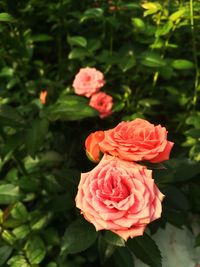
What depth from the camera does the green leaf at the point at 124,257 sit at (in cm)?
131

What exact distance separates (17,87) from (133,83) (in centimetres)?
57

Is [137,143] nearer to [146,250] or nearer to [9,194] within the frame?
[146,250]

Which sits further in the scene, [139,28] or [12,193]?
[139,28]

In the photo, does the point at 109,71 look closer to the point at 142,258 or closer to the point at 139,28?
the point at 139,28

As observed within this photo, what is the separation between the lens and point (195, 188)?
1.61 m

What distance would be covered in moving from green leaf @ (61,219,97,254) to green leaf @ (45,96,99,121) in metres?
0.36

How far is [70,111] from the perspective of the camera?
142 centimetres

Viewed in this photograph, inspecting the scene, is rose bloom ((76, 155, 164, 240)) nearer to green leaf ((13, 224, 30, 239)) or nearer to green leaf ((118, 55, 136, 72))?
green leaf ((13, 224, 30, 239))

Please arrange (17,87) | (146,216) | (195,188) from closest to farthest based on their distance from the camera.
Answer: (146,216)
(195,188)
(17,87)

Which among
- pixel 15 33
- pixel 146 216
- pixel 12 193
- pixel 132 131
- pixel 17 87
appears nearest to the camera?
pixel 146 216

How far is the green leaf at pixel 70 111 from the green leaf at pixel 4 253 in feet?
1.46

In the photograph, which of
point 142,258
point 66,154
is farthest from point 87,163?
point 142,258

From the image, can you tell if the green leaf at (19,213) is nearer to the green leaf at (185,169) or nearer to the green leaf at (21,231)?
the green leaf at (21,231)

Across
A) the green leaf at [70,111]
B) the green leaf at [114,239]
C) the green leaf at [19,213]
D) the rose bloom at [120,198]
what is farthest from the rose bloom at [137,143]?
the green leaf at [19,213]
